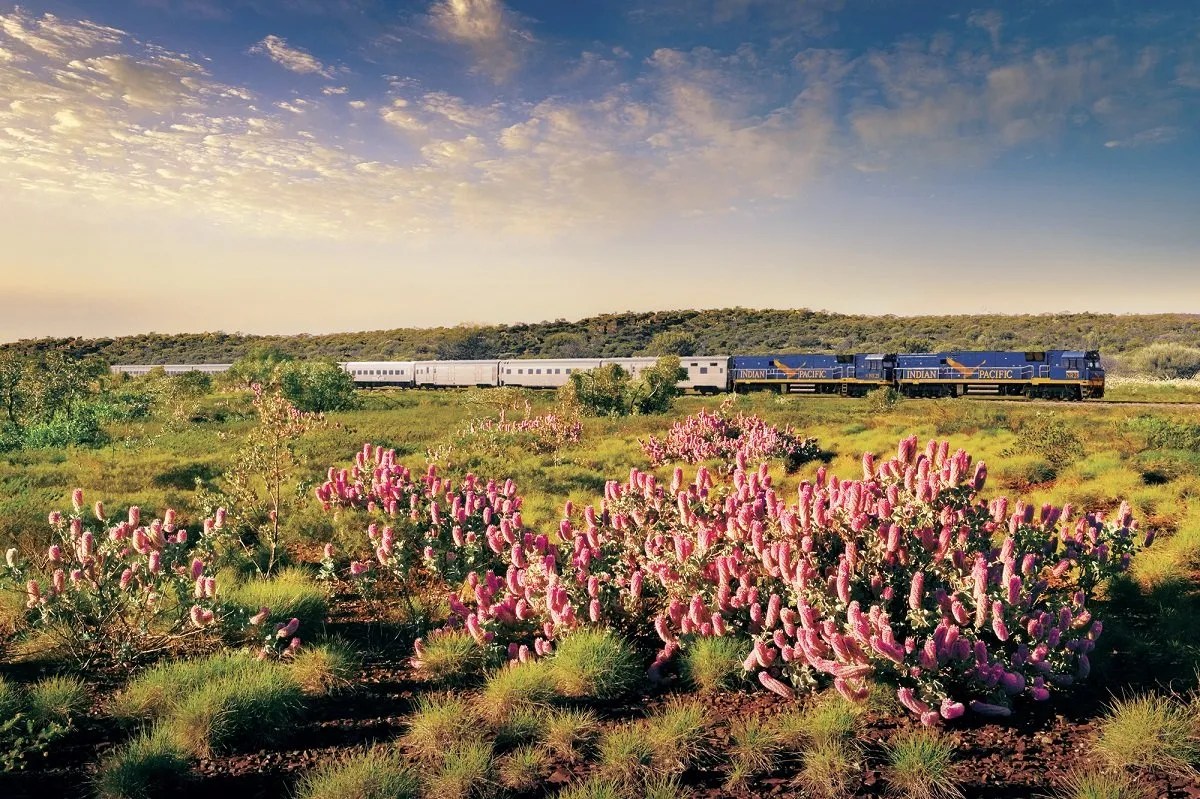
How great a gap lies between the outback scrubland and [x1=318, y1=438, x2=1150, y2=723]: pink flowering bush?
3cm

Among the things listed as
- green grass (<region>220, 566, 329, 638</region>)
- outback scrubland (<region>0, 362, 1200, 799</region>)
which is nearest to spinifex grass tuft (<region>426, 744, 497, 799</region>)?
outback scrubland (<region>0, 362, 1200, 799</region>)

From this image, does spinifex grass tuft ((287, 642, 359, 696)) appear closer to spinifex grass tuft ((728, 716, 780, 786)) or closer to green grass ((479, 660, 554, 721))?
green grass ((479, 660, 554, 721))

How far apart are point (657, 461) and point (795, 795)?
11.8 m

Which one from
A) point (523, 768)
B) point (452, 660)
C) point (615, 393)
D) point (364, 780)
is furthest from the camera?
point (615, 393)

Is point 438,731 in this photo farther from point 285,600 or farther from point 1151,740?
point 1151,740

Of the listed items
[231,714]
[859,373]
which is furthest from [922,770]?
[859,373]

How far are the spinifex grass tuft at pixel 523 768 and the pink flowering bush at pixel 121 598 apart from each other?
259 cm

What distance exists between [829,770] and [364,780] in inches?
99.0

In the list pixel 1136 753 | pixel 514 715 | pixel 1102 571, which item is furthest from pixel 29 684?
pixel 1102 571

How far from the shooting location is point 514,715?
4332mm

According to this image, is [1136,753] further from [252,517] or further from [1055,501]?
[252,517]

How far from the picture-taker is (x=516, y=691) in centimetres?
450

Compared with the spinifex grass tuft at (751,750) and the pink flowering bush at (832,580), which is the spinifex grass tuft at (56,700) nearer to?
the pink flowering bush at (832,580)

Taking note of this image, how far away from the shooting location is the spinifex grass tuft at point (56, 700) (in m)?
4.38
